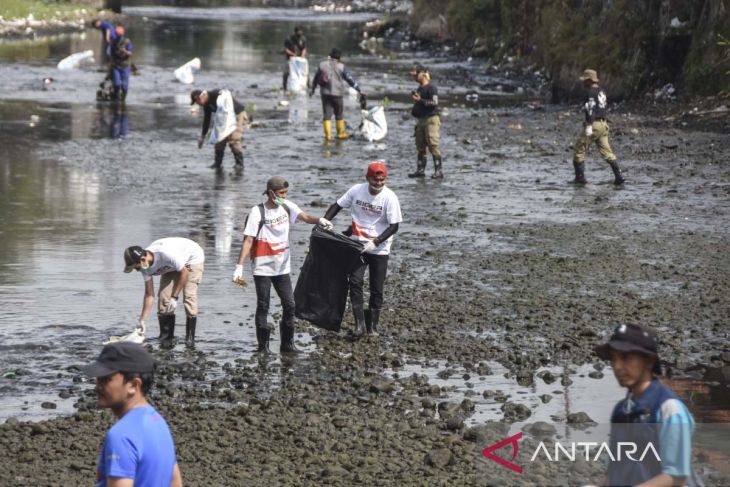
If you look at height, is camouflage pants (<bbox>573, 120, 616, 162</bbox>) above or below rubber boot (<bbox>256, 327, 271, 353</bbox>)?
above

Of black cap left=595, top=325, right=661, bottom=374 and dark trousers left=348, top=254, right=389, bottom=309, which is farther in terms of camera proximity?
dark trousers left=348, top=254, right=389, bottom=309

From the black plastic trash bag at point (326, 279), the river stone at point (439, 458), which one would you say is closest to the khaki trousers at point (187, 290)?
the black plastic trash bag at point (326, 279)

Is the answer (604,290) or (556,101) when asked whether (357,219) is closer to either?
(604,290)

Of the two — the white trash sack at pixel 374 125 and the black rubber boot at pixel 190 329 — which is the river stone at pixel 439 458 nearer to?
the black rubber boot at pixel 190 329

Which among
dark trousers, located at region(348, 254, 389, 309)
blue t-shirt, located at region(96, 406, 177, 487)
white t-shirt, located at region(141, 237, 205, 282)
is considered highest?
blue t-shirt, located at region(96, 406, 177, 487)

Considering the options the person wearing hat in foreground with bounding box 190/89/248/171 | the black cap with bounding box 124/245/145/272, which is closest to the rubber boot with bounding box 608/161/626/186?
the person wearing hat in foreground with bounding box 190/89/248/171

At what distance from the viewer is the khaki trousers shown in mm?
12484

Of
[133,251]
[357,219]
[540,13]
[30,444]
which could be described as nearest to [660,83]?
[540,13]

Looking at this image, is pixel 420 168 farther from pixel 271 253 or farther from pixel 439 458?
pixel 439 458

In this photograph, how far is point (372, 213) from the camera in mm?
13023

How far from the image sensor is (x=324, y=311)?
1290cm

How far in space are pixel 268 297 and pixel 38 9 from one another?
52.6 m

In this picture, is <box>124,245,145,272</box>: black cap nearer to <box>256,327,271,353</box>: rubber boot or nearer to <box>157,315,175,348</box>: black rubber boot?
<box>157,315,175,348</box>: black rubber boot

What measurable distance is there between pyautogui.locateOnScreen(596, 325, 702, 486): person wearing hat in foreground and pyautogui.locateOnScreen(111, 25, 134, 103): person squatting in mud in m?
27.2
